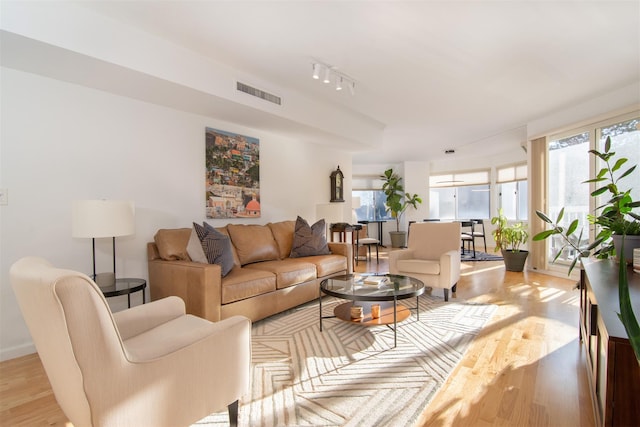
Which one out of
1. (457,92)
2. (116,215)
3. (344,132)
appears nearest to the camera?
(116,215)

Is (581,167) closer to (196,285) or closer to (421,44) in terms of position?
(421,44)

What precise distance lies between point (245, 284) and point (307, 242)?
1.36 metres

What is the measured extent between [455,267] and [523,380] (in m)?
1.81

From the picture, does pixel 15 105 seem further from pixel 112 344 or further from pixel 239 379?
pixel 239 379

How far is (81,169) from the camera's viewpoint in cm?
290

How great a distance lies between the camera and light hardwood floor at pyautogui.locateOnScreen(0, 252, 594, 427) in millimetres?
1722

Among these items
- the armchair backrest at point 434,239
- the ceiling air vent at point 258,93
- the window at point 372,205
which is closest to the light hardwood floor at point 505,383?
the armchair backrest at point 434,239

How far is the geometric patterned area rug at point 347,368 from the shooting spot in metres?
1.74

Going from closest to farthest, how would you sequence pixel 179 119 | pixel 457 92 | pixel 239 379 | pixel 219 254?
1. pixel 239 379
2. pixel 219 254
3. pixel 179 119
4. pixel 457 92

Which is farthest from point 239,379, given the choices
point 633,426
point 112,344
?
point 633,426

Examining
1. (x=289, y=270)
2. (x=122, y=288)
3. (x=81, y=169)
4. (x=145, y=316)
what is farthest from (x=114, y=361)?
(x=81, y=169)

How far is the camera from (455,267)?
3789 mm

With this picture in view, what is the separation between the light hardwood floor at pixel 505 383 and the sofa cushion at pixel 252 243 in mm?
1854

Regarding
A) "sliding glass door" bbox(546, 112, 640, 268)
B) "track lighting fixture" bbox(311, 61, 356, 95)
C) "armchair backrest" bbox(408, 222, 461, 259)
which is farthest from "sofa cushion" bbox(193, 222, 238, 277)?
"sliding glass door" bbox(546, 112, 640, 268)
